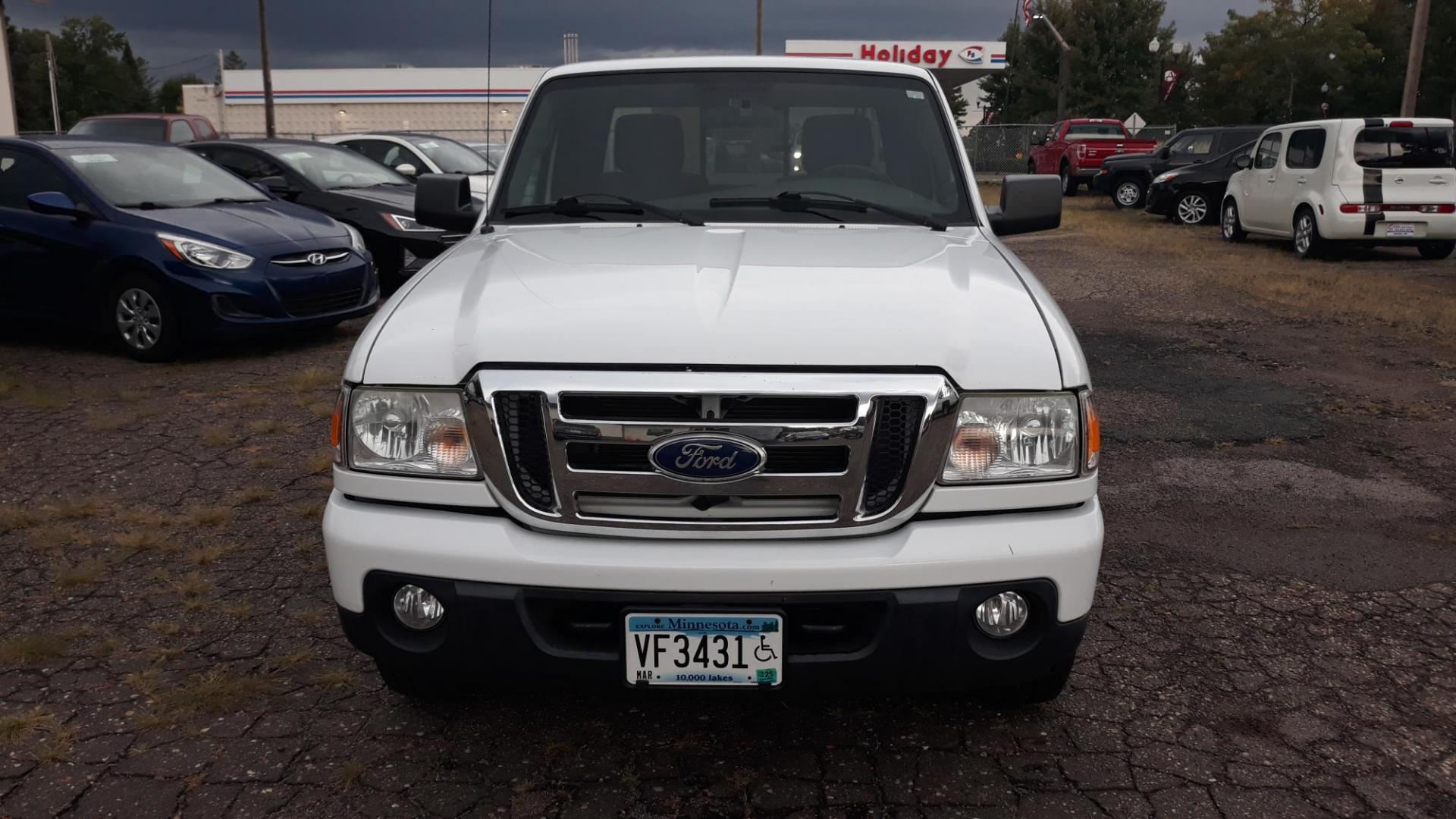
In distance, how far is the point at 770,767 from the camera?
296 centimetres

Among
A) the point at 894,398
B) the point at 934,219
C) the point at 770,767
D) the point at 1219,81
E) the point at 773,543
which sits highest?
the point at 1219,81

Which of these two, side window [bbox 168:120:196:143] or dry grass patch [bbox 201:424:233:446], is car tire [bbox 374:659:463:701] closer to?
dry grass patch [bbox 201:424:233:446]

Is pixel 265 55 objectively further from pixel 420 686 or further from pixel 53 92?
pixel 420 686

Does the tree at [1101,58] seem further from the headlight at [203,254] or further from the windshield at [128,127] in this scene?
the headlight at [203,254]

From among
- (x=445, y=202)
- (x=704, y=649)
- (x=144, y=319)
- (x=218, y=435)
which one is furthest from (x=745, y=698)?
(x=144, y=319)

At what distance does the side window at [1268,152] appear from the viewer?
50.1ft

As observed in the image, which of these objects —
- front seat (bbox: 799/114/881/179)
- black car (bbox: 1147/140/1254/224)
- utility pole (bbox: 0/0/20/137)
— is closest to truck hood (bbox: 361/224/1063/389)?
front seat (bbox: 799/114/881/179)

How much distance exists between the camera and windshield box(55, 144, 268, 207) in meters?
8.39

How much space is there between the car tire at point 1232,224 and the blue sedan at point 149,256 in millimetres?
12581

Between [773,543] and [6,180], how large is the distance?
26.7 feet

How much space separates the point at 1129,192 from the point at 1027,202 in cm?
2047

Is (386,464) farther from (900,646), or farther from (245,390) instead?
(245,390)

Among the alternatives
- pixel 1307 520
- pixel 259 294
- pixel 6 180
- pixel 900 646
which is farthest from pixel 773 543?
pixel 6 180

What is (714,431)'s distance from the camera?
2.50 m
